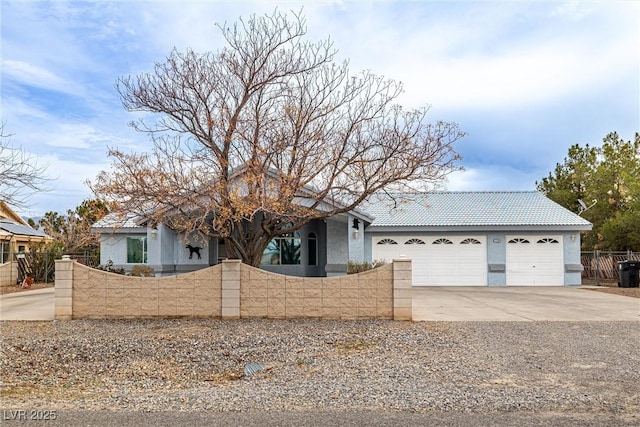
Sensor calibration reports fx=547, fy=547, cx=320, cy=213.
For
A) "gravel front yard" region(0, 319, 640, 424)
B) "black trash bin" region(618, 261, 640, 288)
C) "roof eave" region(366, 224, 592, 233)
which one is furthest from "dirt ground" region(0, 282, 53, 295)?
"black trash bin" region(618, 261, 640, 288)

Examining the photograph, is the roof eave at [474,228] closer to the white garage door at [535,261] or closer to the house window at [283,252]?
the white garage door at [535,261]

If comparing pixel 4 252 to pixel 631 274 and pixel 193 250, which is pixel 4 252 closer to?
pixel 193 250

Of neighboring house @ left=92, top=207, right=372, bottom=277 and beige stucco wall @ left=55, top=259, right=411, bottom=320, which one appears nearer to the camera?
beige stucco wall @ left=55, top=259, right=411, bottom=320

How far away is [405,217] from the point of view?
2508 centimetres

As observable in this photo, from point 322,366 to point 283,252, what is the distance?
49.5ft

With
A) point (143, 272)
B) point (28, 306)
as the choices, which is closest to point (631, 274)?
point (143, 272)

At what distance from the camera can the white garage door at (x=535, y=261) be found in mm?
24109

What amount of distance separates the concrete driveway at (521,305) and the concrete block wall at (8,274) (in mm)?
16883

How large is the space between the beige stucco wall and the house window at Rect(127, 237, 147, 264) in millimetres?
11438

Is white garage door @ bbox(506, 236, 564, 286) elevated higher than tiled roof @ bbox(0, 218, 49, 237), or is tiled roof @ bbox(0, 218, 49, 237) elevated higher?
tiled roof @ bbox(0, 218, 49, 237)

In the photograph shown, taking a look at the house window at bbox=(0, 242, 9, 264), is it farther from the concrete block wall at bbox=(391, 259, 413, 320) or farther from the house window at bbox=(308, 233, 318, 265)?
the concrete block wall at bbox=(391, 259, 413, 320)

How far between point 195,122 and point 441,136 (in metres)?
6.45

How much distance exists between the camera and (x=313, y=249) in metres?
23.9

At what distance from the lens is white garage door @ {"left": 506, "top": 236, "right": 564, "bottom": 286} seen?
79.1 feet
